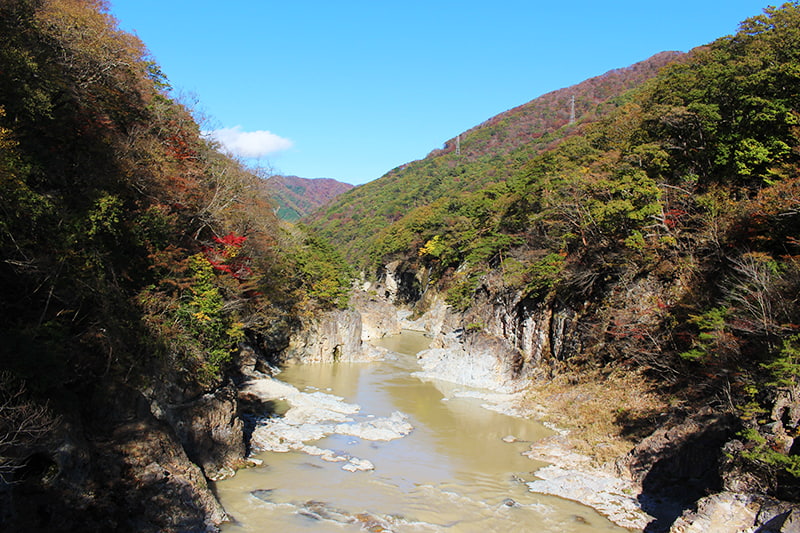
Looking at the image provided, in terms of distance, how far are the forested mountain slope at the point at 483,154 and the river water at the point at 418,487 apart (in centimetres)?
5214

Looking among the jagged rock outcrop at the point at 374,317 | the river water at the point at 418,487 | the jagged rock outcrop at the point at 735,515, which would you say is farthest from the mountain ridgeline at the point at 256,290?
the jagged rock outcrop at the point at 374,317

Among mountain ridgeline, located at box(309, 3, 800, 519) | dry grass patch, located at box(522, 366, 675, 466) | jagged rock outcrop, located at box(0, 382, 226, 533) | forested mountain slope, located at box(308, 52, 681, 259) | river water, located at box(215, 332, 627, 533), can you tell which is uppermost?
forested mountain slope, located at box(308, 52, 681, 259)

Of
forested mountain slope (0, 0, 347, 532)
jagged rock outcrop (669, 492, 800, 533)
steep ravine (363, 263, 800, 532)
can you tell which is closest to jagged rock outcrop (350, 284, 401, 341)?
steep ravine (363, 263, 800, 532)

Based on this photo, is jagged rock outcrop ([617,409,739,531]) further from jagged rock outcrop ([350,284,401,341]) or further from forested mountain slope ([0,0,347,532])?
jagged rock outcrop ([350,284,401,341])

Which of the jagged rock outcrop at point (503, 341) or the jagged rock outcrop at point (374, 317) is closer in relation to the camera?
the jagged rock outcrop at point (503, 341)

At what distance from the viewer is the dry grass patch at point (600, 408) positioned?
45.3ft

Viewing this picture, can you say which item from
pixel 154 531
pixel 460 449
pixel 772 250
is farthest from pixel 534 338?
pixel 154 531

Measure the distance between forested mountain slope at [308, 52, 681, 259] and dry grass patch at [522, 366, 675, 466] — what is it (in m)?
48.9

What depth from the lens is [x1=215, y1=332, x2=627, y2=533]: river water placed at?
372 inches

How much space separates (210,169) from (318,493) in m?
13.2

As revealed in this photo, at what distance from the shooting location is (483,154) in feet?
292

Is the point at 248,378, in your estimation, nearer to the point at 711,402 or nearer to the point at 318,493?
the point at 318,493

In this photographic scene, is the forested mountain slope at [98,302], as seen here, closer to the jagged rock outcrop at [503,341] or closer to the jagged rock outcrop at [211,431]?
the jagged rock outcrop at [211,431]

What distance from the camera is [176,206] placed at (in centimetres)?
1447
